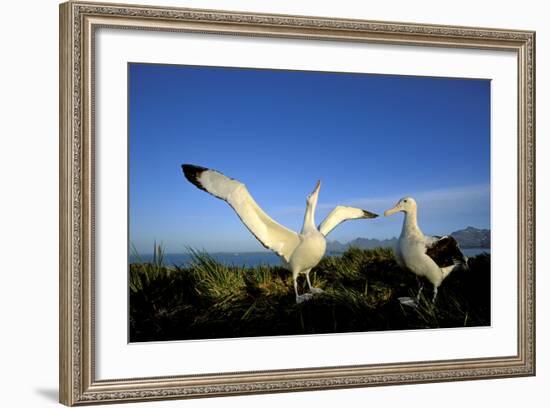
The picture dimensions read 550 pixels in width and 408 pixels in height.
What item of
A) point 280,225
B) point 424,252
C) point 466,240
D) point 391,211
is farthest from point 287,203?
point 466,240

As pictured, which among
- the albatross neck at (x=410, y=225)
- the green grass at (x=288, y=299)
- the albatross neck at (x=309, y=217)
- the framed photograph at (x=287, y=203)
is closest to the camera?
the framed photograph at (x=287, y=203)

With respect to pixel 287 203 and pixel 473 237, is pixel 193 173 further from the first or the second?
pixel 473 237

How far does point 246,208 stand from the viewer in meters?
3.28

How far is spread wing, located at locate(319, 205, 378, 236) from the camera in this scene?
3.36 metres

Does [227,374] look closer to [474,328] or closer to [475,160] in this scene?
[474,328]

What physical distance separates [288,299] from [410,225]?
18.9 inches

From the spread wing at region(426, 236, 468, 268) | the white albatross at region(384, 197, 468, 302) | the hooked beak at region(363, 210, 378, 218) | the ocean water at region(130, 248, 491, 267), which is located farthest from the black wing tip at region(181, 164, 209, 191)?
the spread wing at region(426, 236, 468, 268)

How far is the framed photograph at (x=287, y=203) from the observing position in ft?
10.1

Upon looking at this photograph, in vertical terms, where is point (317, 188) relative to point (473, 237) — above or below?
above

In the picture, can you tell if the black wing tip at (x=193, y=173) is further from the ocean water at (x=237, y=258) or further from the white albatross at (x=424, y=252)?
the white albatross at (x=424, y=252)

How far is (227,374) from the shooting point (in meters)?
3.21

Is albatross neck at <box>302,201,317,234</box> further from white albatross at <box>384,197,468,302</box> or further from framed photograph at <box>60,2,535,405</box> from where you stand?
white albatross at <box>384,197,468,302</box>

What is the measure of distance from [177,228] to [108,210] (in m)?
0.24

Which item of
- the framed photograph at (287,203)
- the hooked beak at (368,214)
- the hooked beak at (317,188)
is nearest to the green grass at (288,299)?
the framed photograph at (287,203)
